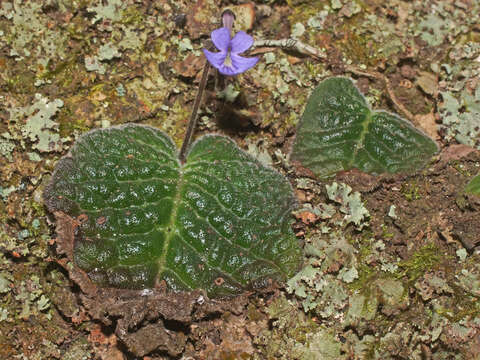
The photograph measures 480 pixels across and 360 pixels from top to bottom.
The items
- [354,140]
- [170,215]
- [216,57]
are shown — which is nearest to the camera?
[216,57]

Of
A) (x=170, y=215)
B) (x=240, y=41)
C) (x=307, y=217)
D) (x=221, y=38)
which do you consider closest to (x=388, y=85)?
(x=307, y=217)

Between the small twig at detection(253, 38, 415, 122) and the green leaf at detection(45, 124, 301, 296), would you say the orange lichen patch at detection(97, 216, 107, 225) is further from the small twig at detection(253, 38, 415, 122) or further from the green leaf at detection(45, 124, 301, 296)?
the small twig at detection(253, 38, 415, 122)

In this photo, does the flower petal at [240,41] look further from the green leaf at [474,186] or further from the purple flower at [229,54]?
the green leaf at [474,186]

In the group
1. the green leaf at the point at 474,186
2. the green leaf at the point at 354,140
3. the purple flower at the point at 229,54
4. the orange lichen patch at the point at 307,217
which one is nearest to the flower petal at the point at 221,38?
the purple flower at the point at 229,54

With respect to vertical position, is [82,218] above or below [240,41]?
below

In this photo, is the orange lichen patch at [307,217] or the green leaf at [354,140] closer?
the orange lichen patch at [307,217]

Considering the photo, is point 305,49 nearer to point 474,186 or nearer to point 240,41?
point 240,41
